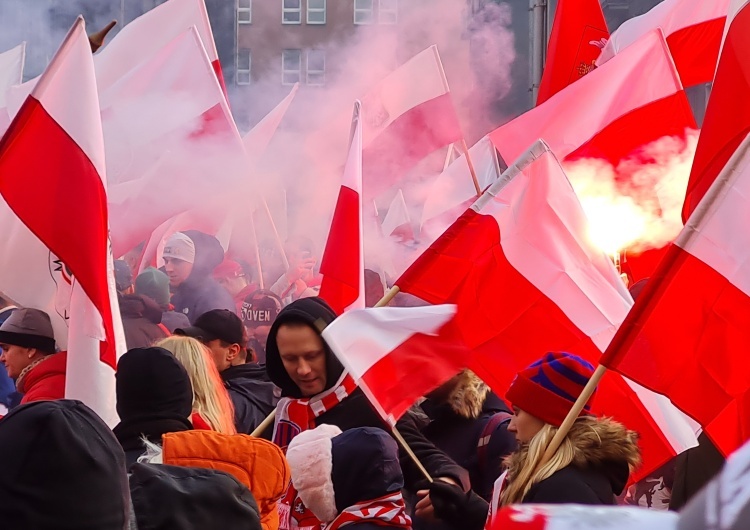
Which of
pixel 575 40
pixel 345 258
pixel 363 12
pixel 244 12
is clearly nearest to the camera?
pixel 345 258

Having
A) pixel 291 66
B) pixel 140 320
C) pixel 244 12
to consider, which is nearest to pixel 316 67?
pixel 291 66

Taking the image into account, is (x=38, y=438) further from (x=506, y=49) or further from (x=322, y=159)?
(x=506, y=49)

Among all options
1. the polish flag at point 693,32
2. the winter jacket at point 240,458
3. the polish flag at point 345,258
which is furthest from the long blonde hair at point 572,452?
the polish flag at point 693,32

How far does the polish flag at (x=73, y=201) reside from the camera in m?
4.55

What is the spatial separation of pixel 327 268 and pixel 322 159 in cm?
710

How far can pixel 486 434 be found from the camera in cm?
421

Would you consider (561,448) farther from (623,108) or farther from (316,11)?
(316,11)

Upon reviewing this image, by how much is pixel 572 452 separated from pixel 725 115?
6.28 feet

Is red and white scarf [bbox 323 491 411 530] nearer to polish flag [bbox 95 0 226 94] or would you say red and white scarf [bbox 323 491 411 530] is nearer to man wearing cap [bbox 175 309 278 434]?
man wearing cap [bbox 175 309 278 434]

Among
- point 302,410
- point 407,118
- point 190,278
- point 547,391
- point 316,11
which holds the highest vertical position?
point 316,11

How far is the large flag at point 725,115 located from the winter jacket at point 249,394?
6.60ft

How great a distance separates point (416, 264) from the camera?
471 centimetres

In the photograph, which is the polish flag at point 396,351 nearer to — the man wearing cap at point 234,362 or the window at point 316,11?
the man wearing cap at point 234,362

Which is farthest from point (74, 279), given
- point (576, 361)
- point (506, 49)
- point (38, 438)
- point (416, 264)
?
point (506, 49)
